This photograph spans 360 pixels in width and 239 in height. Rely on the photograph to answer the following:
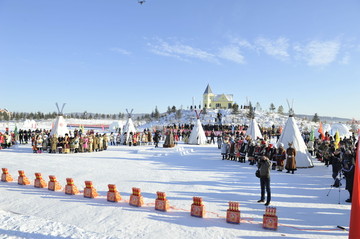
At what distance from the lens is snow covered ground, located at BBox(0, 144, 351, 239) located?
511 centimetres

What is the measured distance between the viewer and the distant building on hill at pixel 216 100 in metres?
82.4

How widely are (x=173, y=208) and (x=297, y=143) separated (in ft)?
30.6

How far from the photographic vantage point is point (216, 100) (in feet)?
275

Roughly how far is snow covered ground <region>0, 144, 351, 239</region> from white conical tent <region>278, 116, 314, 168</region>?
1954 mm

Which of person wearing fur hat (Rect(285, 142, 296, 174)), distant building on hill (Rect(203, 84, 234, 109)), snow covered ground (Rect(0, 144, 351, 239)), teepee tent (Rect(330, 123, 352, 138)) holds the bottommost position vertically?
snow covered ground (Rect(0, 144, 351, 239))

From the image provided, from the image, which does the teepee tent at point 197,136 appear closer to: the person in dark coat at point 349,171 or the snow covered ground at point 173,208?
the snow covered ground at point 173,208

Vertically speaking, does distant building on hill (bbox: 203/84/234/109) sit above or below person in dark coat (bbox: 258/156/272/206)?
above

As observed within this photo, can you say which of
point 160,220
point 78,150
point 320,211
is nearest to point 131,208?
point 160,220

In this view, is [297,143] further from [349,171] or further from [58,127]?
[58,127]

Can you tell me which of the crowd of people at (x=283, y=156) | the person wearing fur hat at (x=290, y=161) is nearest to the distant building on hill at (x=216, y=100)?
the crowd of people at (x=283, y=156)

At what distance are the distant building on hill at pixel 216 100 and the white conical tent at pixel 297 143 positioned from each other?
6878 centimetres

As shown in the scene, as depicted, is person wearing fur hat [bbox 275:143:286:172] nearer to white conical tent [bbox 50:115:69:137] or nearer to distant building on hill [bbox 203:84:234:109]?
white conical tent [bbox 50:115:69:137]

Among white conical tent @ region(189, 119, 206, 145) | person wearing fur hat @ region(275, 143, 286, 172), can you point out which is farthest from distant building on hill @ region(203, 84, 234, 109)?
person wearing fur hat @ region(275, 143, 286, 172)

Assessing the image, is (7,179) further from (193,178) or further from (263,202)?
(263,202)
